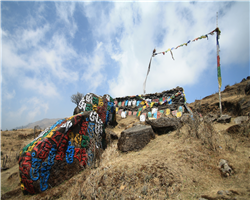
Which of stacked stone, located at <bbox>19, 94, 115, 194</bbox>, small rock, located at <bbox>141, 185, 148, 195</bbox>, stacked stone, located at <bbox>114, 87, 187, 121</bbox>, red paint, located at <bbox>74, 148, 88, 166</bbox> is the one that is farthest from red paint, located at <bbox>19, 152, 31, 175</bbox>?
stacked stone, located at <bbox>114, 87, 187, 121</bbox>

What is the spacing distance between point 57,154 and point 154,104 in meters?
7.57

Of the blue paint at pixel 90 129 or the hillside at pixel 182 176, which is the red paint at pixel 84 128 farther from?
the hillside at pixel 182 176

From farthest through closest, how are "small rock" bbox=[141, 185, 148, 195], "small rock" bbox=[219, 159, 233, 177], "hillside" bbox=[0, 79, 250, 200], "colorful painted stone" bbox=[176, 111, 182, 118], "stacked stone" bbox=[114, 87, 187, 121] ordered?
"stacked stone" bbox=[114, 87, 187, 121] < "colorful painted stone" bbox=[176, 111, 182, 118] < "small rock" bbox=[219, 159, 233, 177] < "small rock" bbox=[141, 185, 148, 195] < "hillside" bbox=[0, 79, 250, 200]

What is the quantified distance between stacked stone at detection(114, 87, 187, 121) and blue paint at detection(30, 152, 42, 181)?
714 centimetres

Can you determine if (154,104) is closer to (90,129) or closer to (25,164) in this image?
(90,129)

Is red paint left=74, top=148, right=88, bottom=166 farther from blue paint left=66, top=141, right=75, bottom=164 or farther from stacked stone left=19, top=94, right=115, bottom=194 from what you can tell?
blue paint left=66, top=141, right=75, bottom=164

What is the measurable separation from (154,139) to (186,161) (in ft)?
6.98

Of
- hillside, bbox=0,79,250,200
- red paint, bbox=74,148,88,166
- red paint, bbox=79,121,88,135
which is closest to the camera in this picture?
hillside, bbox=0,79,250,200

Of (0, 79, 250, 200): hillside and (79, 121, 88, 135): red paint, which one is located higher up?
(79, 121, 88, 135): red paint

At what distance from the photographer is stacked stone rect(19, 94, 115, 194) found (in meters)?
3.78

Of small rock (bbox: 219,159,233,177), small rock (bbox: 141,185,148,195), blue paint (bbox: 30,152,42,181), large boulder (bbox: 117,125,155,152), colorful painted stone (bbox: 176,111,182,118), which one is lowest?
small rock (bbox: 141,185,148,195)

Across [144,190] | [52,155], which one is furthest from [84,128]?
[144,190]

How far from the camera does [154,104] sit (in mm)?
10383

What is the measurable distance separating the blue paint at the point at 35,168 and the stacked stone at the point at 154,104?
714 cm
